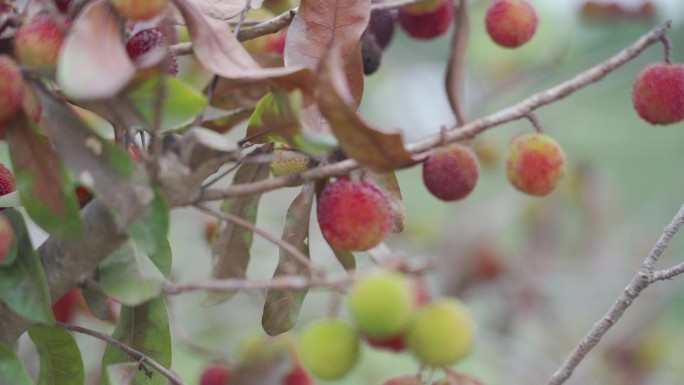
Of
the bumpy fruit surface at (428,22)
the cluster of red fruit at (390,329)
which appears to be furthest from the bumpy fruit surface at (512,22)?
the cluster of red fruit at (390,329)

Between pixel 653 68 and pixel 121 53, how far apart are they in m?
0.44

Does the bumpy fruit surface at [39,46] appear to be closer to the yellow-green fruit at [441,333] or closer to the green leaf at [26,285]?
the green leaf at [26,285]

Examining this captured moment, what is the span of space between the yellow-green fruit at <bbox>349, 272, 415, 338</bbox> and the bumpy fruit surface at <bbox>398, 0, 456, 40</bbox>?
0.47 meters

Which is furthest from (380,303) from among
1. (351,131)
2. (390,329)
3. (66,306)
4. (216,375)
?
(66,306)

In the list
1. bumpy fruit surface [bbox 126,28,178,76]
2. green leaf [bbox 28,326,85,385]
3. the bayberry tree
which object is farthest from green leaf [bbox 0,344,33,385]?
bumpy fruit surface [bbox 126,28,178,76]

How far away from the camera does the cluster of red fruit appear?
468 millimetres

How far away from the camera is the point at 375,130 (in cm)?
54

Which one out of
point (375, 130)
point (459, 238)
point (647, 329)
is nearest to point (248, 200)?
point (375, 130)

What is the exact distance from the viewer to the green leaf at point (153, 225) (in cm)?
55

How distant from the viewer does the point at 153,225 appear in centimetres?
55

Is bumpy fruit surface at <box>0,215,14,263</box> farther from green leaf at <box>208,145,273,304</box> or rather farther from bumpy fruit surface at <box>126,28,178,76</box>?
green leaf at <box>208,145,273,304</box>

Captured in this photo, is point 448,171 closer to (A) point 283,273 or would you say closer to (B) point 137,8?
(A) point 283,273

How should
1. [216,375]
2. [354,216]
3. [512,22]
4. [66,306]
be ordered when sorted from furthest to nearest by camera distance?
1. [66,306]
2. [216,375]
3. [512,22]
4. [354,216]

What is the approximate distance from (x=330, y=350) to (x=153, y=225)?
14 cm
